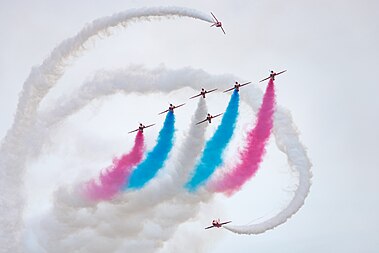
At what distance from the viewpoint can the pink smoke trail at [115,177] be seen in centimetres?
6356

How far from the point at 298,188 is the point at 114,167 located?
13934mm

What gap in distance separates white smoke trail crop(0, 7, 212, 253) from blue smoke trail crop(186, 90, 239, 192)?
7042 millimetres

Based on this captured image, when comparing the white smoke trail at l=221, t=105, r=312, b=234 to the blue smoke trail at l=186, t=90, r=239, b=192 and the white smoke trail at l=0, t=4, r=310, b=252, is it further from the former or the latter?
the blue smoke trail at l=186, t=90, r=239, b=192

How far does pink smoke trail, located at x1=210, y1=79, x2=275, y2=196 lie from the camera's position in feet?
195

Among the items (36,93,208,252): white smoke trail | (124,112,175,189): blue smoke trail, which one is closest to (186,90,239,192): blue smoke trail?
(36,93,208,252): white smoke trail

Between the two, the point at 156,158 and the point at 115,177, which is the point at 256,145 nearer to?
the point at 156,158

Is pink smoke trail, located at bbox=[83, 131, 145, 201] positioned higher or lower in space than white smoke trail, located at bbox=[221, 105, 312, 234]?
higher

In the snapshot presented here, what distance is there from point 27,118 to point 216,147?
13.5m

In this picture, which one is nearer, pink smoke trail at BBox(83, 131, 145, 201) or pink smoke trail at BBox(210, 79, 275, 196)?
pink smoke trail at BBox(210, 79, 275, 196)

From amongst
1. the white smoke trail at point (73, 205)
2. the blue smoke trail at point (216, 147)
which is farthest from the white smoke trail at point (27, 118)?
the blue smoke trail at point (216, 147)

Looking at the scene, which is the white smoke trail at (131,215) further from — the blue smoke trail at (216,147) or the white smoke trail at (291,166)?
the white smoke trail at (291,166)

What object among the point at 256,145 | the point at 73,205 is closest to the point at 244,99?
the point at 256,145

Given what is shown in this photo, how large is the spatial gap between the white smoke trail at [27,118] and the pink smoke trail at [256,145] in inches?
291

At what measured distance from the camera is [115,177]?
6506 cm
